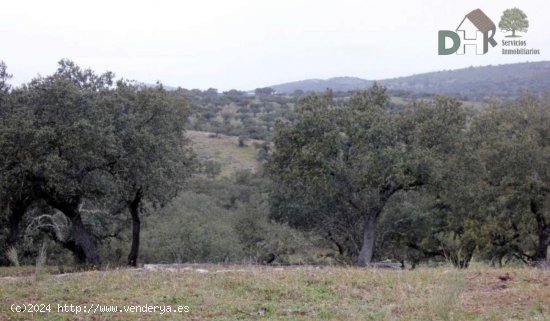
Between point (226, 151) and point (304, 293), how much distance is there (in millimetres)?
50594

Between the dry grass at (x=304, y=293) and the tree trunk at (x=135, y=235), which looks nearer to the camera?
the dry grass at (x=304, y=293)

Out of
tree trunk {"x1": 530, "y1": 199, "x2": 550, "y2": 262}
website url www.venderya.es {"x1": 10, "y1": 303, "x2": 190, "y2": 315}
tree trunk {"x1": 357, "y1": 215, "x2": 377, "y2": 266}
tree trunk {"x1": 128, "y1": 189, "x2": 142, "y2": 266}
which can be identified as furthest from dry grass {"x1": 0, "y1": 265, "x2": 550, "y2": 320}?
tree trunk {"x1": 530, "y1": 199, "x2": 550, "y2": 262}

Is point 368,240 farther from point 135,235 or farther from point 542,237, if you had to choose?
point 135,235

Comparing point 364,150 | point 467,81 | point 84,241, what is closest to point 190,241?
point 84,241

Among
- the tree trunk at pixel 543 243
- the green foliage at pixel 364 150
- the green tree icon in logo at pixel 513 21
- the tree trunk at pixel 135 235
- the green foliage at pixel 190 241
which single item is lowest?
the green foliage at pixel 190 241

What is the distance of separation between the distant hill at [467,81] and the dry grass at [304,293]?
67.1m

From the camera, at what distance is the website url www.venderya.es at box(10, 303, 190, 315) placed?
7.65m

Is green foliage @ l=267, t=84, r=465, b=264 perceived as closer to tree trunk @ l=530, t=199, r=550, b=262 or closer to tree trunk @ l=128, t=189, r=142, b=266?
tree trunk @ l=530, t=199, r=550, b=262

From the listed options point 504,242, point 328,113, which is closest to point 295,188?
point 328,113

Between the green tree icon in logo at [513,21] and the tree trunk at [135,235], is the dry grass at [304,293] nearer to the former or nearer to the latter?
the tree trunk at [135,235]

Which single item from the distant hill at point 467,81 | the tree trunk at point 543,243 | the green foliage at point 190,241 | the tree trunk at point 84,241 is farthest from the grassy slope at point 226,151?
the tree trunk at point 543,243

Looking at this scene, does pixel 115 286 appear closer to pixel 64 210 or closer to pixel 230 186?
pixel 64 210

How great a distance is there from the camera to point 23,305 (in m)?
8.00

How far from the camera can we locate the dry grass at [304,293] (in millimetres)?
7352
